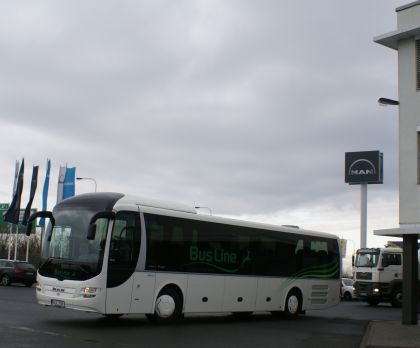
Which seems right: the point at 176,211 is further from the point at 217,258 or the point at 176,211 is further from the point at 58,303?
the point at 58,303

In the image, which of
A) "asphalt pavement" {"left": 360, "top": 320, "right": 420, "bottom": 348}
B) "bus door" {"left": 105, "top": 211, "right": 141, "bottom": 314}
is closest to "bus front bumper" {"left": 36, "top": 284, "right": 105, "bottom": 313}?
"bus door" {"left": 105, "top": 211, "right": 141, "bottom": 314}

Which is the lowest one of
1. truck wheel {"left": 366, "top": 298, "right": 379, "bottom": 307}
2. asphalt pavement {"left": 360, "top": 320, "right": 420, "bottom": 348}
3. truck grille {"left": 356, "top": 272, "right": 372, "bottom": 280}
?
asphalt pavement {"left": 360, "top": 320, "right": 420, "bottom": 348}

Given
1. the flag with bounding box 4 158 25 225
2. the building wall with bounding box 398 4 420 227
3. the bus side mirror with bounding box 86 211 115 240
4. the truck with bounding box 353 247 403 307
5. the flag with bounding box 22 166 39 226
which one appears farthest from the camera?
the flag with bounding box 22 166 39 226

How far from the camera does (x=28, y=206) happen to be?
174 ft

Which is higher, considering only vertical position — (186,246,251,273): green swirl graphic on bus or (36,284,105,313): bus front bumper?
(186,246,251,273): green swirl graphic on bus

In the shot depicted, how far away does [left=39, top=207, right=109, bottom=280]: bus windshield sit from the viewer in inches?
602

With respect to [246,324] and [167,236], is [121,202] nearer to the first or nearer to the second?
[167,236]

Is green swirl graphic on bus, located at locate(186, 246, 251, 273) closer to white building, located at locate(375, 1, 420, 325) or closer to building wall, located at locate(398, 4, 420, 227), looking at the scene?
white building, located at locate(375, 1, 420, 325)

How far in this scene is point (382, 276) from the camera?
3145 cm

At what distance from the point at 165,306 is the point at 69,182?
34.0 m

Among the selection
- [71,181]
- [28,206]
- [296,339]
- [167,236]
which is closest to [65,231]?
[167,236]

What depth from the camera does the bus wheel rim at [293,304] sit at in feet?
71.3

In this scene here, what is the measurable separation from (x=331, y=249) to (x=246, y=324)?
6432 millimetres

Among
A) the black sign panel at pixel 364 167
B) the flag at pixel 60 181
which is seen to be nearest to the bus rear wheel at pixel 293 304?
the flag at pixel 60 181
